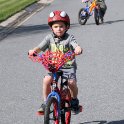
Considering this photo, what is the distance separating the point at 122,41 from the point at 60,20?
29.6ft

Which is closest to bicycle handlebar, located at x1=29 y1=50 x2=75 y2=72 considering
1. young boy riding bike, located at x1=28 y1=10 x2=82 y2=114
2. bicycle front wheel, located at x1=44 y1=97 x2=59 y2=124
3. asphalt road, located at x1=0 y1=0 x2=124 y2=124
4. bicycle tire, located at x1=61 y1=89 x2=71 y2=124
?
young boy riding bike, located at x1=28 y1=10 x2=82 y2=114

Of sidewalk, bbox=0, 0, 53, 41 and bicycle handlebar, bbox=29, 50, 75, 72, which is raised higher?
bicycle handlebar, bbox=29, 50, 75, 72

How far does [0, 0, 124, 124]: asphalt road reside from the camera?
25.0 feet

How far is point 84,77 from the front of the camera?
10.3 metres

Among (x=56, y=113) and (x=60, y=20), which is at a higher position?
(x=60, y=20)

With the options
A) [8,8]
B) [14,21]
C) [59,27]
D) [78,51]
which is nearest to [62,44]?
[59,27]

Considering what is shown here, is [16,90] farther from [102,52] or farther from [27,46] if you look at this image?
[27,46]

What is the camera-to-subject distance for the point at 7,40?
16734 mm

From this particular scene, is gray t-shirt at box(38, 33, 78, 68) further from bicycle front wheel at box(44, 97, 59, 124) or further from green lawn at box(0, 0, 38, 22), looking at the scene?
green lawn at box(0, 0, 38, 22)

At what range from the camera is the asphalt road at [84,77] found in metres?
7.61

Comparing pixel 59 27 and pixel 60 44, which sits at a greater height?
pixel 59 27

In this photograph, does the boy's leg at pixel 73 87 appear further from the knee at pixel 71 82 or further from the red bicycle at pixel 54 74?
the red bicycle at pixel 54 74

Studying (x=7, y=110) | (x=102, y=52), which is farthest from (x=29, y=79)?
(x=102, y=52)

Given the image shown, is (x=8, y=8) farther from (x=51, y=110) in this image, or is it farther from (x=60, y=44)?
(x=51, y=110)
